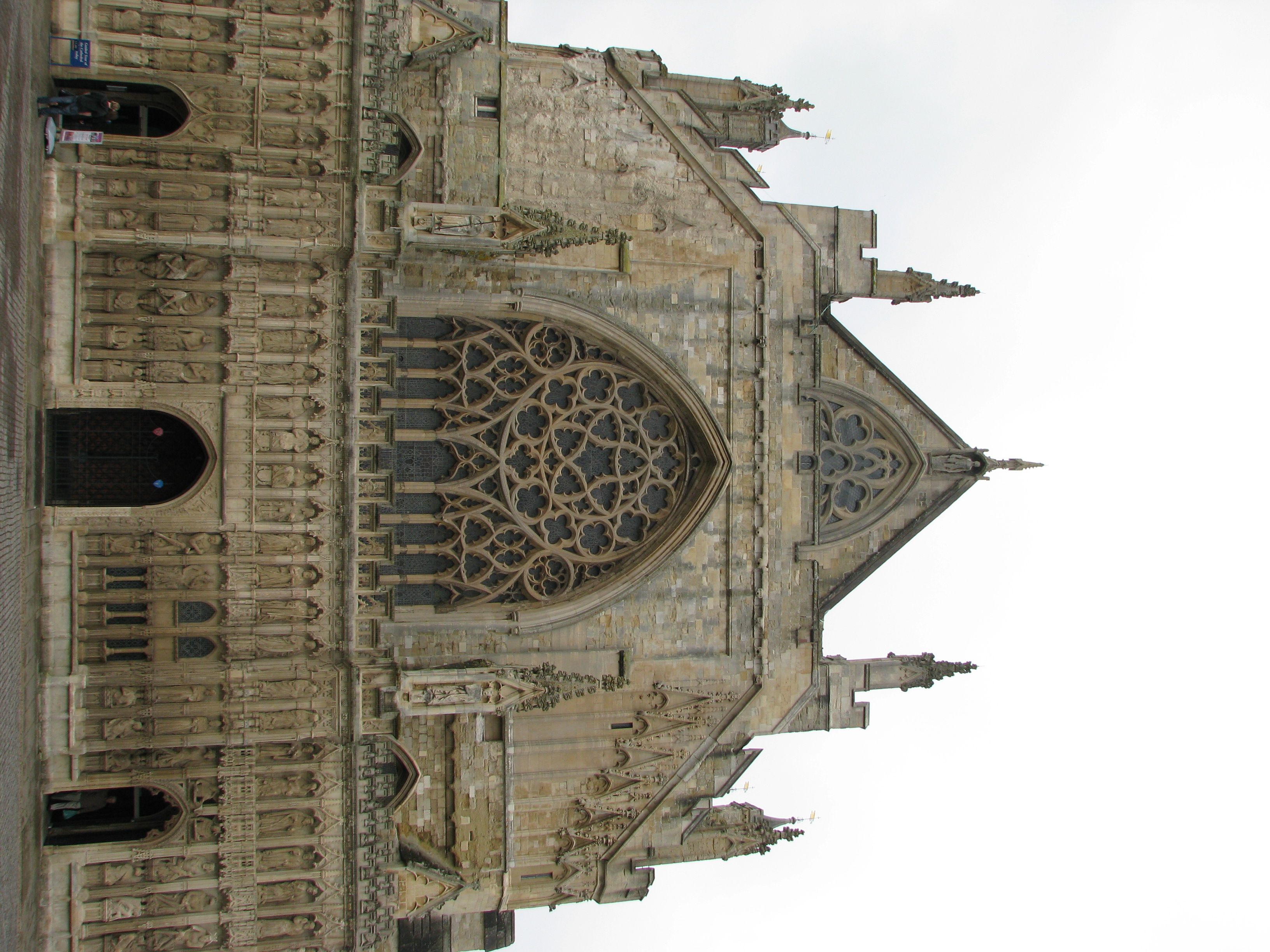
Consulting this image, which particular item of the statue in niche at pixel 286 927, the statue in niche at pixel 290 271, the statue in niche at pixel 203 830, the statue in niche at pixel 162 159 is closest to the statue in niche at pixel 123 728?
the statue in niche at pixel 203 830

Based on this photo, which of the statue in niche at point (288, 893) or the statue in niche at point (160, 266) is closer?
the statue in niche at point (160, 266)

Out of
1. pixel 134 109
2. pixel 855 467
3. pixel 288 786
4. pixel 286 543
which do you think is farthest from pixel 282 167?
pixel 855 467

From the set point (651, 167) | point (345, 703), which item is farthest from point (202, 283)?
point (651, 167)

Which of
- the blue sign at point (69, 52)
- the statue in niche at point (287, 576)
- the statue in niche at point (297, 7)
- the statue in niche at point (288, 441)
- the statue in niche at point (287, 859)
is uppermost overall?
the statue in niche at point (297, 7)

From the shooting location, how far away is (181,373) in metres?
14.0

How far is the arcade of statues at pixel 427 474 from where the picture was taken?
1385 cm

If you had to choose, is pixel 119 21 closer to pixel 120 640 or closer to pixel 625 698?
pixel 120 640

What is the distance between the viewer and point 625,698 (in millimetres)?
17203

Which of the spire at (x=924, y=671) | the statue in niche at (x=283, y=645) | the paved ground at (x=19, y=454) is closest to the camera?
the paved ground at (x=19, y=454)

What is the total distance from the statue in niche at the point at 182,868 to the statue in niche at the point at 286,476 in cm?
490

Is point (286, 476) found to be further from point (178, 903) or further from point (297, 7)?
point (297, 7)

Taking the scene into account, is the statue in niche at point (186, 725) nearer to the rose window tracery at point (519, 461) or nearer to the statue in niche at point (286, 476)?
the statue in niche at point (286, 476)

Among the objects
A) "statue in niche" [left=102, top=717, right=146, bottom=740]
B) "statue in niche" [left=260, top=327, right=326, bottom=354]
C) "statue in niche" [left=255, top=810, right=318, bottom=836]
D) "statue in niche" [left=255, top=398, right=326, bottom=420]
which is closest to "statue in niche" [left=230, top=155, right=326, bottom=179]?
"statue in niche" [left=260, top=327, right=326, bottom=354]

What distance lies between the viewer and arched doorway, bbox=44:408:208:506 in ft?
47.4
